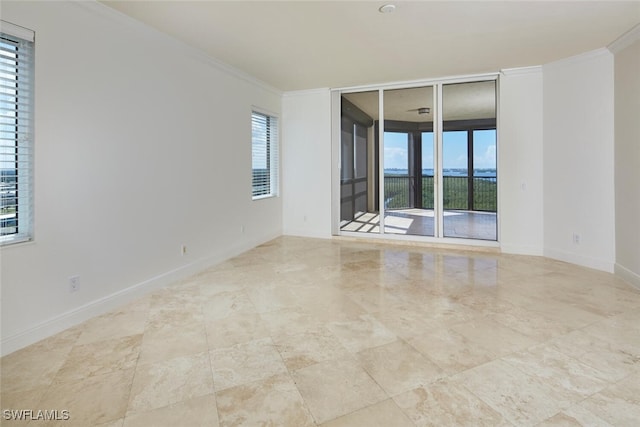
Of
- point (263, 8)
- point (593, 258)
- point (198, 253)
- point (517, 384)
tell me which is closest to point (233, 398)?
point (517, 384)

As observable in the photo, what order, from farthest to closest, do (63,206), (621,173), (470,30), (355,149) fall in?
(355,149) → (621,173) → (470,30) → (63,206)

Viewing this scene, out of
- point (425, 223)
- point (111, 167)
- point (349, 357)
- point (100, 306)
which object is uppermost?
point (111, 167)

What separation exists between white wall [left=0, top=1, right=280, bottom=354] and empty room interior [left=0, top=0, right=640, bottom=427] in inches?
0.8

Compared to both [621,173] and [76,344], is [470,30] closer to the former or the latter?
[621,173]

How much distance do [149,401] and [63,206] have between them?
1.75m

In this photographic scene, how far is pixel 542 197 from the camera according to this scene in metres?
4.98

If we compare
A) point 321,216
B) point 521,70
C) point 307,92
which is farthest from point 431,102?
point 321,216

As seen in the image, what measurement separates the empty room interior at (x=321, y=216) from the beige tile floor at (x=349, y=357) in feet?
0.06

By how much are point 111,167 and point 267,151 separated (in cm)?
324

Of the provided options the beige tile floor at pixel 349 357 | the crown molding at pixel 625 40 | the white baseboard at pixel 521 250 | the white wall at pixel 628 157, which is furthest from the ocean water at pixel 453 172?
the beige tile floor at pixel 349 357

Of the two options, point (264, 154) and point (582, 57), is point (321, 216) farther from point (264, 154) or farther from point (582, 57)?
point (582, 57)

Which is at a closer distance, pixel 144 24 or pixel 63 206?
pixel 63 206

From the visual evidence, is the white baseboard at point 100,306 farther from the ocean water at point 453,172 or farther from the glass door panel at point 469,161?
the glass door panel at point 469,161

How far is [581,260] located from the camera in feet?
14.6
